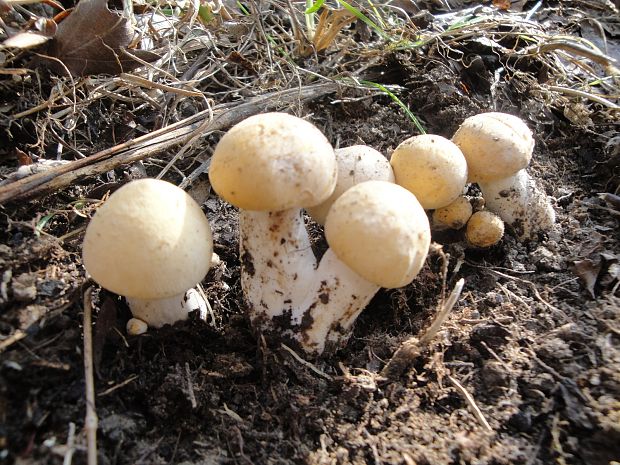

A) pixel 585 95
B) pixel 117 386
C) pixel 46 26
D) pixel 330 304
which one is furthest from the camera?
pixel 585 95

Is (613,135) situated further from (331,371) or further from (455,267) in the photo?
(331,371)

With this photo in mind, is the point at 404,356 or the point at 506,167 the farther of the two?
the point at 506,167

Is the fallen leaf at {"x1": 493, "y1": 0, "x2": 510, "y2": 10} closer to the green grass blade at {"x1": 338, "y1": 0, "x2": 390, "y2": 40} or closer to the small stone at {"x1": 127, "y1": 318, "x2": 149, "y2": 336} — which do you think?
the green grass blade at {"x1": 338, "y1": 0, "x2": 390, "y2": 40}

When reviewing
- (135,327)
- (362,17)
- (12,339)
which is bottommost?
(135,327)

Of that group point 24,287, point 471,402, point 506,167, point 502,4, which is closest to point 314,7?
point 506,167

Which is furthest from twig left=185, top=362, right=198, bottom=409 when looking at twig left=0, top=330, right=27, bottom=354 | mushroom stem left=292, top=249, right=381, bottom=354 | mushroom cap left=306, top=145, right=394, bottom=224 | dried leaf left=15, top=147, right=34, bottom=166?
dried leaf left=15, top=147, right=34, bottom=166

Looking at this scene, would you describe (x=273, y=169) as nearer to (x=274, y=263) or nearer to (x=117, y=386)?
(x=274, y=263)

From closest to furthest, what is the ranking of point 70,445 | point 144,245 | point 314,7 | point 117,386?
point 70,445
point 144,245
point 117,386
point 314,7
